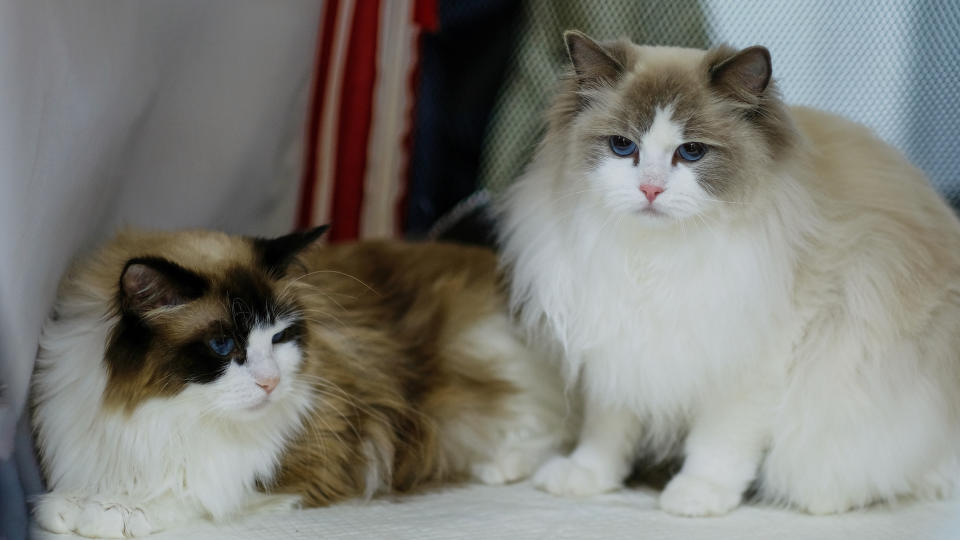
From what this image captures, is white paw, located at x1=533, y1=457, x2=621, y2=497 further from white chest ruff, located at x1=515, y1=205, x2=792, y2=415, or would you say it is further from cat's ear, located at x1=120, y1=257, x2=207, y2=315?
cat's ear, located at x1=120, y1=257, x2=207, y2=315

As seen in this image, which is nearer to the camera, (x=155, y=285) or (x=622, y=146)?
(x=155, y=285)

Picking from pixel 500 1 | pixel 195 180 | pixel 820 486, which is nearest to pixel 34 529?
pixel 195 180

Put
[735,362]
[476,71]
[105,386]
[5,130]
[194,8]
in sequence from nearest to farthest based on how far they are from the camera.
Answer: [5,130]
[105,386]
[735,362]
[194,8]
[476,71]

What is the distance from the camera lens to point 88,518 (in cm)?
155

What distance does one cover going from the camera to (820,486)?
1.71 m

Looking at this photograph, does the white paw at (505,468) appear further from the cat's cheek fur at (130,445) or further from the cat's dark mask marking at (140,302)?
the cat's dark mask marking at (140,302)

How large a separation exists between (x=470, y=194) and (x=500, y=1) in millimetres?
479

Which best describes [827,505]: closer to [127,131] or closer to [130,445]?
[130,445]

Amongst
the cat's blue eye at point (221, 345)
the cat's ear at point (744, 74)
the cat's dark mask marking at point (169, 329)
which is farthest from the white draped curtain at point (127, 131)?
the cat's ear at point (744, 74)

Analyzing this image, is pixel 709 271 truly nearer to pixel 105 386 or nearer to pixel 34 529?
pixel 105 386

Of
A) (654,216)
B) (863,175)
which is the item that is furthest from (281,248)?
(863,175)

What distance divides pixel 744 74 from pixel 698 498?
0.71m

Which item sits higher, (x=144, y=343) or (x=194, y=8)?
(x=194, y=8)

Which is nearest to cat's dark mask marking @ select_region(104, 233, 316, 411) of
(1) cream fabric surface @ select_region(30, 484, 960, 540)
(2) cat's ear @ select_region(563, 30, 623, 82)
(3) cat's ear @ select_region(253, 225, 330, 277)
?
(3) cat's ear @ select_region(253, 225, 330, 277)
